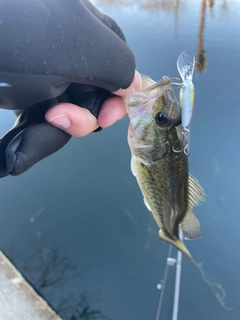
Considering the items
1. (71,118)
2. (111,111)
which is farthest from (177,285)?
(71,118)

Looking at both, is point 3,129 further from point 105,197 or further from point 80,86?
point 80,86

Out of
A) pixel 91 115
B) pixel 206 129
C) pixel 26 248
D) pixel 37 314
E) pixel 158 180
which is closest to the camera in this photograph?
pixel 91 115

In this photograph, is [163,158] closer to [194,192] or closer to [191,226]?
[194,192]

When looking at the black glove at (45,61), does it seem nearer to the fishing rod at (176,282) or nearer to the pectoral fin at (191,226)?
the pectoral fin at (191,226)

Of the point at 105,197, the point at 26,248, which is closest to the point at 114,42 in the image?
the point at 105,197

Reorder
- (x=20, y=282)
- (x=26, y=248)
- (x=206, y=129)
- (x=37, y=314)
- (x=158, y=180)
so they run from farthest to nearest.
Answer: (x=206, y=129), (x=26, y=248), (x=20, y=282), (x=37, y=314), (x=158, y=180)

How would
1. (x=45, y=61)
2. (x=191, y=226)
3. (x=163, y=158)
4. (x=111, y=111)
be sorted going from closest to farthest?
(x=45, y=61), (x=111, y=111), (x=163, y=158), (x=191, y=226)

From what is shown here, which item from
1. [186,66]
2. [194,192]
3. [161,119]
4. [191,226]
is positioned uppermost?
[186,66]
